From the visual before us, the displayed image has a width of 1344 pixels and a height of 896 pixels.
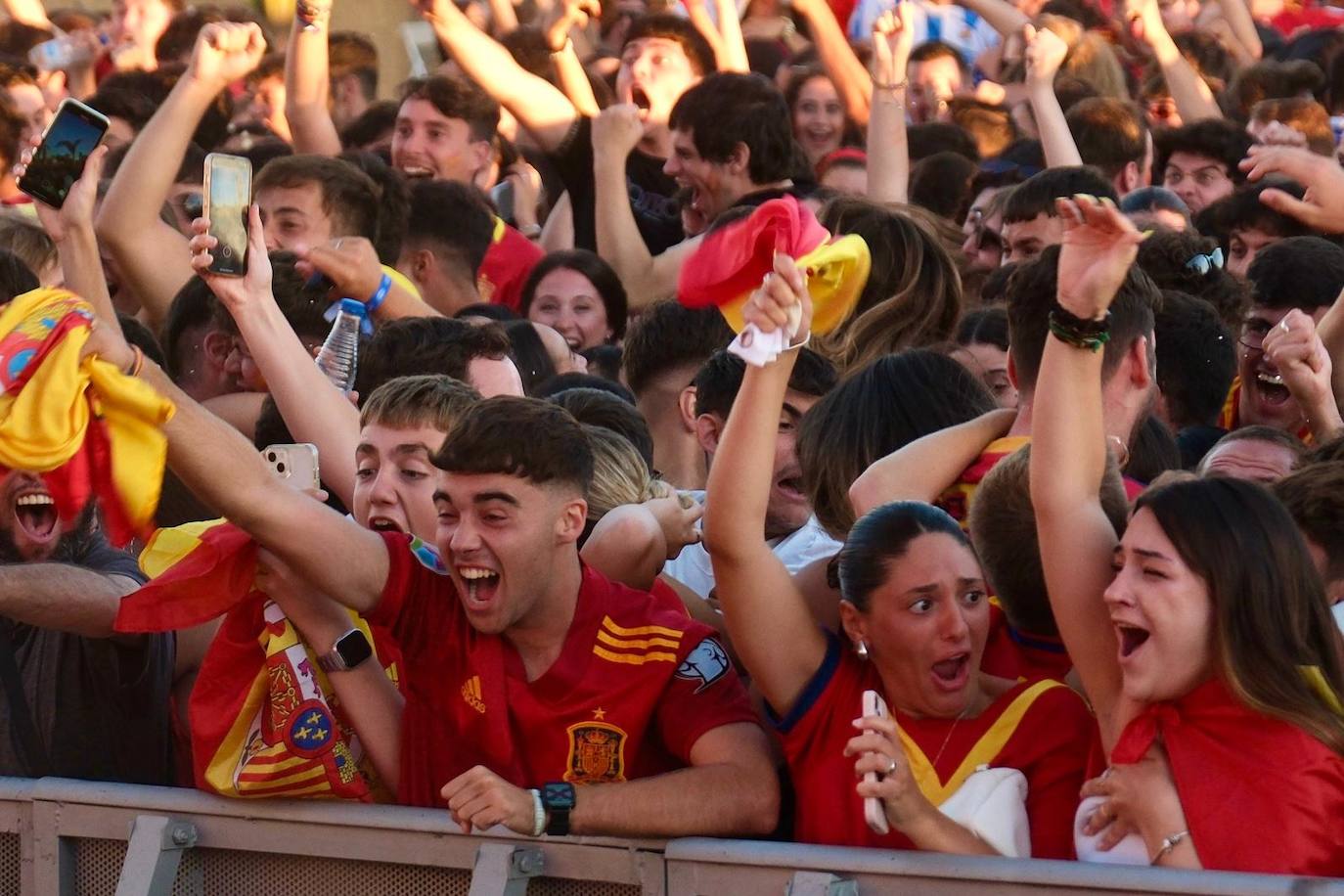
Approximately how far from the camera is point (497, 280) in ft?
25.0

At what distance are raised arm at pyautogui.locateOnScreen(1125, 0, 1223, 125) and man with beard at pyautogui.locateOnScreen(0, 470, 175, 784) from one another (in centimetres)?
578

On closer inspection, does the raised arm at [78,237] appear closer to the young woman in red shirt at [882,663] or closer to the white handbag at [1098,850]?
the young woman in red shirt at [882,663]

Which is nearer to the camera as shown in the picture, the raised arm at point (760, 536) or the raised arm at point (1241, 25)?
the raised arm at point (760, 536)

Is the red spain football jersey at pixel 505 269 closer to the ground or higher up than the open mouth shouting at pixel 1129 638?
higher up

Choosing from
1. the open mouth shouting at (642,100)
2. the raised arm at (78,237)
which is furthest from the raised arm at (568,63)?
the raised arm at (78,237)

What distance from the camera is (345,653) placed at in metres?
3.90

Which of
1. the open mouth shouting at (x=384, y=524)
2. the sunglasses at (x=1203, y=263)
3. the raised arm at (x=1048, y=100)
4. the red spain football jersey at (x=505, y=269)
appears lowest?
the open mouth shouting at (x=384, y=524)

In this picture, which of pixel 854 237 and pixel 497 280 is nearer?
pixel 854 237

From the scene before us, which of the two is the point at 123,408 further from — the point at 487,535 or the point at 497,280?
the point at 497,280

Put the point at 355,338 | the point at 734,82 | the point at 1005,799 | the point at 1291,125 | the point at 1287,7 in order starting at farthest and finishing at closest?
the point at 1287,7 → the point at 1291,125 → the point at 734,82 → the point at 355,338 → the point at 1005,799

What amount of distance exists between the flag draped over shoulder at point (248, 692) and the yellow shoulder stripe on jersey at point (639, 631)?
0.43m

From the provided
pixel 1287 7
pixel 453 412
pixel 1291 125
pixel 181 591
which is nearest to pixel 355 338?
pixel 453 412

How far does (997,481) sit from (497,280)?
4078 millimetres

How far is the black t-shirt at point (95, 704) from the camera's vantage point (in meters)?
4.34
